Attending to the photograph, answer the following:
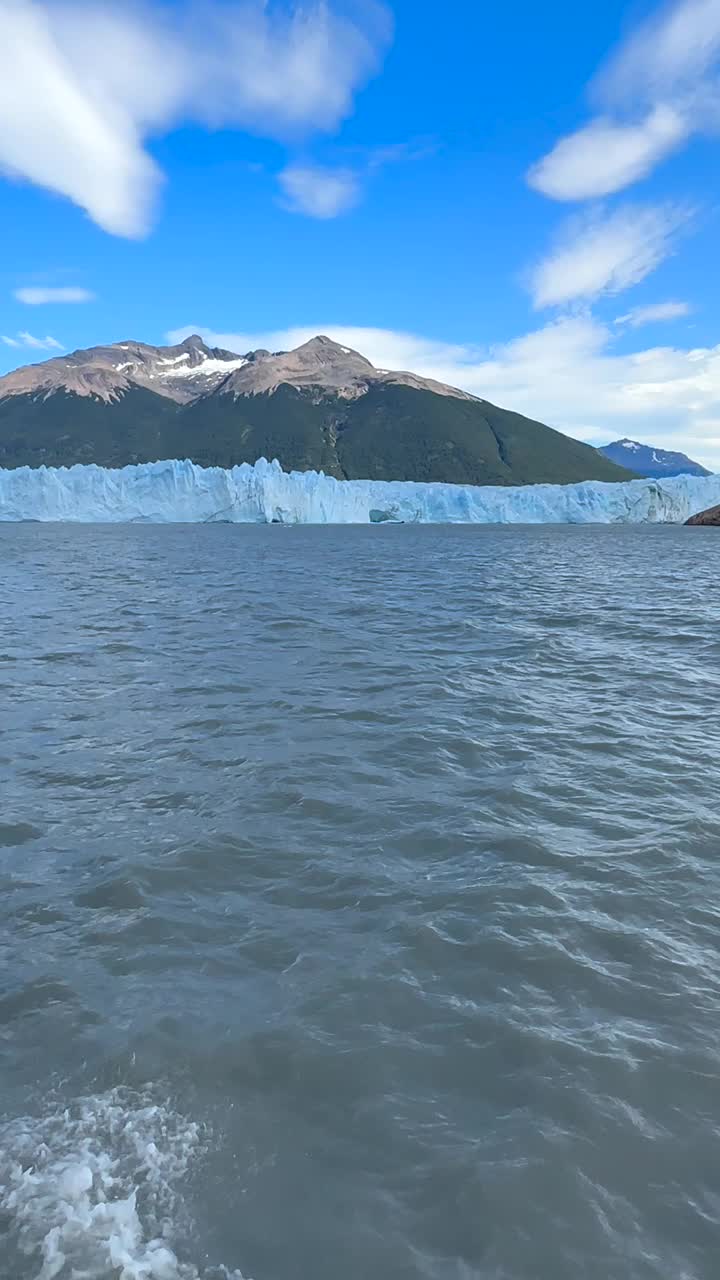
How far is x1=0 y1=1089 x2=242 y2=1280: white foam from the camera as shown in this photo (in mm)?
3297

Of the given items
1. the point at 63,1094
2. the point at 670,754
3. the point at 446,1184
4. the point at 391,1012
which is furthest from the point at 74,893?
the point at 670,754

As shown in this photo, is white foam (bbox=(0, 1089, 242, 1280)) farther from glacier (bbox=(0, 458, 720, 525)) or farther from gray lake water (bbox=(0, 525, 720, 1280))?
glacier (bbox=(0, 458, 720, 525))

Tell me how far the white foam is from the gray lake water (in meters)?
0.01

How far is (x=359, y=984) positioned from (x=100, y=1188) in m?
2.01

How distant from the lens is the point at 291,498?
102 metres

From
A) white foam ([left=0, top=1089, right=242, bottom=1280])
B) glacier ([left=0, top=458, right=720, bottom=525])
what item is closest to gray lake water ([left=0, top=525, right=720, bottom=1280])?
white foam ([left=0, top=1089, right=242, bottom=1280])

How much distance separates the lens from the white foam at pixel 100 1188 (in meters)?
3.30

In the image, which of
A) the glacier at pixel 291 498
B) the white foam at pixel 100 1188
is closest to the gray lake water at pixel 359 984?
the white foam at pixel 100 1188

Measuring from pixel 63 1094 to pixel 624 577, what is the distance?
118 feet

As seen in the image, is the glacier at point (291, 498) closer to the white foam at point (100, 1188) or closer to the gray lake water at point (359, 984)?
the gray lake water at point (359, 984)

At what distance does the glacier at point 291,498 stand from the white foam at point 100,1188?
93.5 metres

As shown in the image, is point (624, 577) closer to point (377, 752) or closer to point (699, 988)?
point (377, 752)

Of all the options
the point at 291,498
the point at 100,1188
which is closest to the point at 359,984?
the point at 100,1188

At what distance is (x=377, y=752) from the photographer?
32.0 ft
